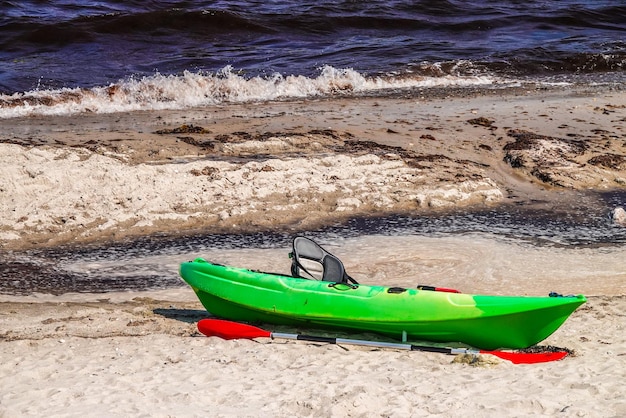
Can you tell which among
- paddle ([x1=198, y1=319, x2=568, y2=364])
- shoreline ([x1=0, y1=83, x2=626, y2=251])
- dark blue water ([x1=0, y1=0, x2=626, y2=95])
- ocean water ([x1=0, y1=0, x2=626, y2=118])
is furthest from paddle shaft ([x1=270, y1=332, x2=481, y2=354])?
dark blue water ([x1=0, y1=0, x2=626, y2=95])

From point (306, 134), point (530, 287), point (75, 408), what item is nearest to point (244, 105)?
point (306, 134)

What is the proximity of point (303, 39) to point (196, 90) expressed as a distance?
497 centimetres

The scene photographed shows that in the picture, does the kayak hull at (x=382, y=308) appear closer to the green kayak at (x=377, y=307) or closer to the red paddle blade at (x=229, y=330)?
the green kayak at (x=377, y=307)

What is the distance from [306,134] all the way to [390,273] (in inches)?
130

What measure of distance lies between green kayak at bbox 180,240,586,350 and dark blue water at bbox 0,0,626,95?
8.45 meters

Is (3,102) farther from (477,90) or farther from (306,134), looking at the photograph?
(477,90)

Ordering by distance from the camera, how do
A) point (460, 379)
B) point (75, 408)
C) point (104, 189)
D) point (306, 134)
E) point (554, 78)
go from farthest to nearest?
point (554, 78), point (306, 134), point (104, 189), point (460, 379), point (75, 408)

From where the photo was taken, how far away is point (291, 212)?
8195 mm

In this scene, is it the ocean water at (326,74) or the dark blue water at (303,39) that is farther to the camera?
the dark blue water at (303,39)

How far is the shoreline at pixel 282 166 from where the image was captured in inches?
316

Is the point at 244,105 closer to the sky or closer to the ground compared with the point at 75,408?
closer to the sky

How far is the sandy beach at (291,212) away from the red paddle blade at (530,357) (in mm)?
62

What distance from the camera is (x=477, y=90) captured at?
13.0 meters

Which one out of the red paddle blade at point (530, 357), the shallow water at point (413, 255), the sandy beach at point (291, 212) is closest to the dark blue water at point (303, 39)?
the sandy beach at point (291, 212)
